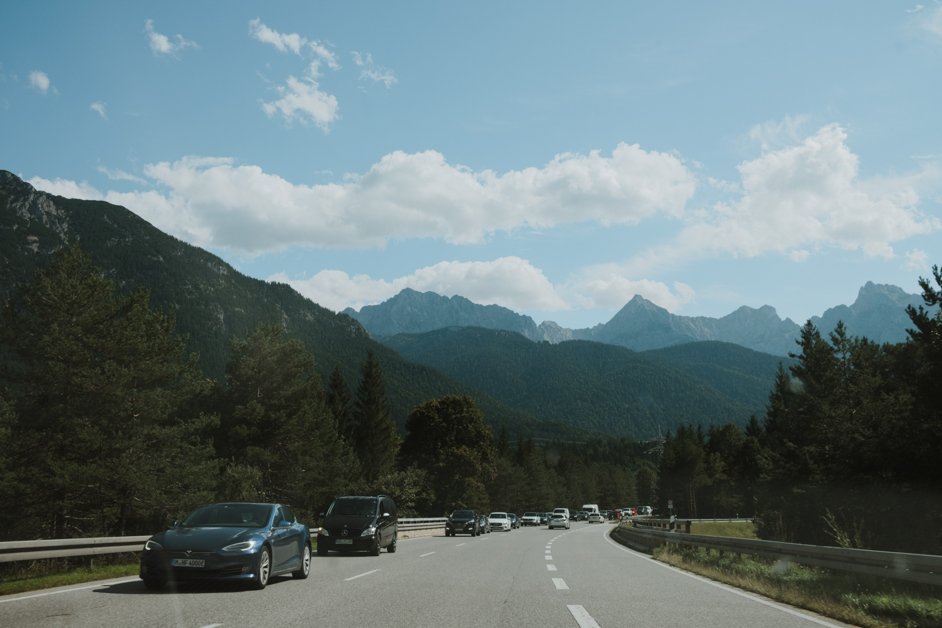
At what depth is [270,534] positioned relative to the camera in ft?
40.2

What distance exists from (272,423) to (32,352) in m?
15.8

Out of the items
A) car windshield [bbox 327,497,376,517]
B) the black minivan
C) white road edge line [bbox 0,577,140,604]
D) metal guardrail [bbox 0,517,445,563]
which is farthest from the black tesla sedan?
car windshield [bbox 327,497,376,517]

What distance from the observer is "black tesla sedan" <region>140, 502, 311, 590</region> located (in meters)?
10.9

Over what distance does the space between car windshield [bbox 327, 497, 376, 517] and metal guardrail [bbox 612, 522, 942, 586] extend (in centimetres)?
954

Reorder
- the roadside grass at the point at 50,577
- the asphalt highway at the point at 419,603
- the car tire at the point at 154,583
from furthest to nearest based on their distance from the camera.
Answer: the roadside grass at the point at 50,577 < the car tire at the point at 154,583 < the asphalt highway at the point at 419,603

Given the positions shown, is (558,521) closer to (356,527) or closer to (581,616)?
(356,527)

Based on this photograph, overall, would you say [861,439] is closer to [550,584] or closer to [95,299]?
[550,584]

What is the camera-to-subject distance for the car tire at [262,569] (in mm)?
11507

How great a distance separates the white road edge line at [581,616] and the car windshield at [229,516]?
5625 millimetres

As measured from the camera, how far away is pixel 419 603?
33.1 feet

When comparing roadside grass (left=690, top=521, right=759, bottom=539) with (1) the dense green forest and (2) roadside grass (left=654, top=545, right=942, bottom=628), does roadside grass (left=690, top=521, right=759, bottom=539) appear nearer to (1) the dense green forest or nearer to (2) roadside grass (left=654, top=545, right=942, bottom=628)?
(1) the dense green forest

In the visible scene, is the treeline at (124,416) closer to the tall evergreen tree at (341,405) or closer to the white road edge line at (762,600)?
the white road edge line at (762,600)

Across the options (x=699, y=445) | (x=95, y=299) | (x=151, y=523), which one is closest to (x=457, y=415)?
(x=151, y=523)

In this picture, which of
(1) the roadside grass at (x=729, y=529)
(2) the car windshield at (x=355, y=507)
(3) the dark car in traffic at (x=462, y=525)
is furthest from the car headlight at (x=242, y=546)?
(1) the roadside grass at (x=729, y=529)
